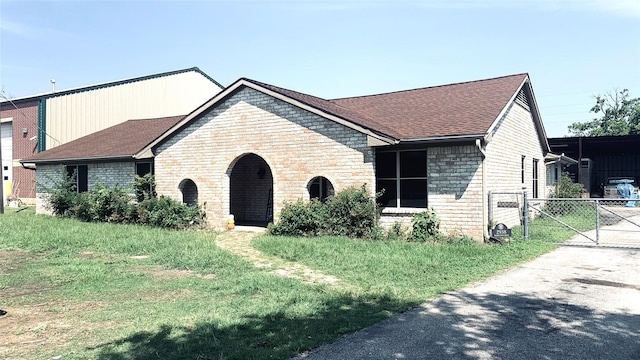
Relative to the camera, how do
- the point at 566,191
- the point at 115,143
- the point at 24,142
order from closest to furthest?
the point at 115,143, the point at 566,191, the point at 24,142

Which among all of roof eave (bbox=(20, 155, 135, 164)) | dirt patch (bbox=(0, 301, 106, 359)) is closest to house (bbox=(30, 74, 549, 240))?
roof eave (bbox=(20, 155, 135, 164))

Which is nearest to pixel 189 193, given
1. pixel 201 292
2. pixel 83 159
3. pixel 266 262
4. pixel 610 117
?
pixel 83 159

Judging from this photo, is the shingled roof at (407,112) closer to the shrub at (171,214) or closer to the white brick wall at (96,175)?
the white brick wall at (96,175)

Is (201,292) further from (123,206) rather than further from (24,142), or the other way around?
(24,142)

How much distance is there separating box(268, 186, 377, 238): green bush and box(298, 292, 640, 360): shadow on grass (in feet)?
21.6

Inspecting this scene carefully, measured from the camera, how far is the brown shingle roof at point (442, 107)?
13.1 metres

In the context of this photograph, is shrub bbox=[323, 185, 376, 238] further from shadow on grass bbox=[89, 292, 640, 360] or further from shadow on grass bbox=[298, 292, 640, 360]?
shadow on grass bbox=[89, 292, 640, 360]

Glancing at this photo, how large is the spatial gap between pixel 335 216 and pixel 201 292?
666 cm

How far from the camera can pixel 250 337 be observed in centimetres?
514

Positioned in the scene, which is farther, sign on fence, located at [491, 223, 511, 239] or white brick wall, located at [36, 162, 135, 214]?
white brick wall, located at [36, 162, 135, 214]

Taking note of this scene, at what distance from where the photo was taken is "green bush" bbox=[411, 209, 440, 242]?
501 inches

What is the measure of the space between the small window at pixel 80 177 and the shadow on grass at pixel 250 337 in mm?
19158

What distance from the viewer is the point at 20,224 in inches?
698

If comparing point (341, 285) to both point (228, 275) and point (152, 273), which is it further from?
point (152, 273)
